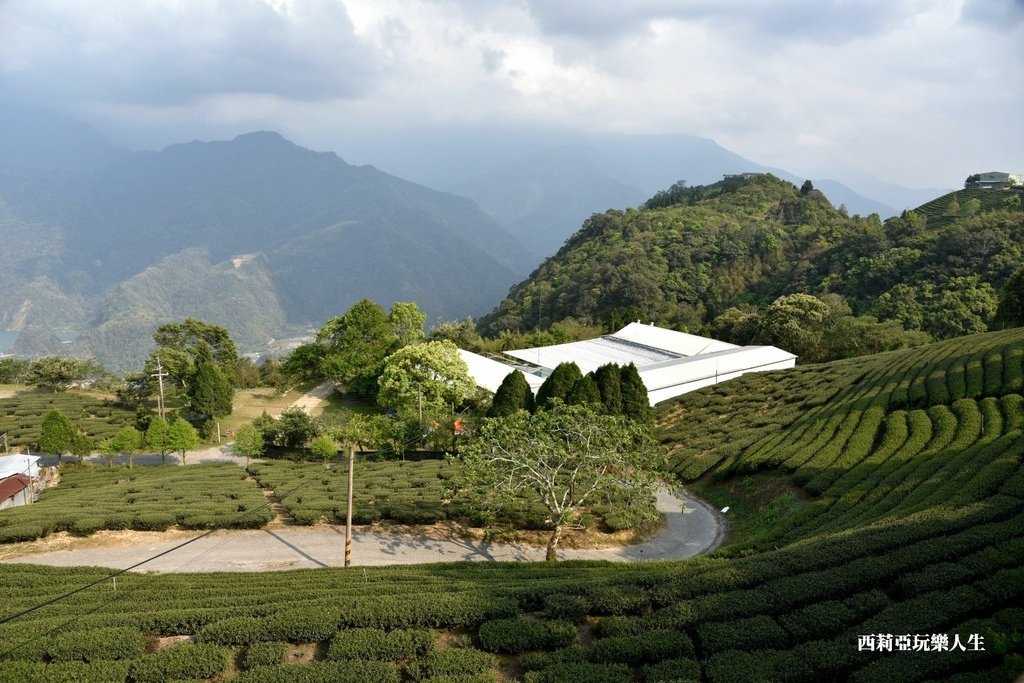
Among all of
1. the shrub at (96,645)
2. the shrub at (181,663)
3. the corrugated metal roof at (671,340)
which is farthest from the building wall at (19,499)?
the corrugated metal roof at (671,340)

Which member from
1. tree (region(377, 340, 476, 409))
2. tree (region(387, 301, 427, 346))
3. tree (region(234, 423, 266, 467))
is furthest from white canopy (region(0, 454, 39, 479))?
tree (region(387, 301, 427, 346))

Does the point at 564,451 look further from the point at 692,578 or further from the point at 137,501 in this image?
the point at 137,501

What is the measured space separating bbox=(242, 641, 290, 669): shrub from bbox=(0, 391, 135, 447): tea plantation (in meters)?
30.9

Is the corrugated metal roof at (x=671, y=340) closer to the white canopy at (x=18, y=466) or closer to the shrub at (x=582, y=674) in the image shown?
the shrub at (x=582, y=674)

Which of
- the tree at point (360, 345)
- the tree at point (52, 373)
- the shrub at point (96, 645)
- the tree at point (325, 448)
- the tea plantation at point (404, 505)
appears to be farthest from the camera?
the tree at point (52, 373)

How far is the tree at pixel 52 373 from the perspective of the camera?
47.1m

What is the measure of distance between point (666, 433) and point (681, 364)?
9104 millimetres

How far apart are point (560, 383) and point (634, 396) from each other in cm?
420

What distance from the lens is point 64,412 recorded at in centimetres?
3844

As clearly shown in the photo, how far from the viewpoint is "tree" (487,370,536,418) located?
30938 mm

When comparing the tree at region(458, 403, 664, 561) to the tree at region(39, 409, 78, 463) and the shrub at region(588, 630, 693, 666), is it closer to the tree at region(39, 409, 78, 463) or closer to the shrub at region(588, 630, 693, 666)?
the shrub at region(588, 630, 693, 666)

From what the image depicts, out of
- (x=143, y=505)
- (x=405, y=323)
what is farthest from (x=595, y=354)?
(x=143, y=505)

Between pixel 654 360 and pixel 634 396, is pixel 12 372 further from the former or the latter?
pixel 654 360

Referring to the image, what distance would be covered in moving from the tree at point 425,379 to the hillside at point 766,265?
3687 centimetres
